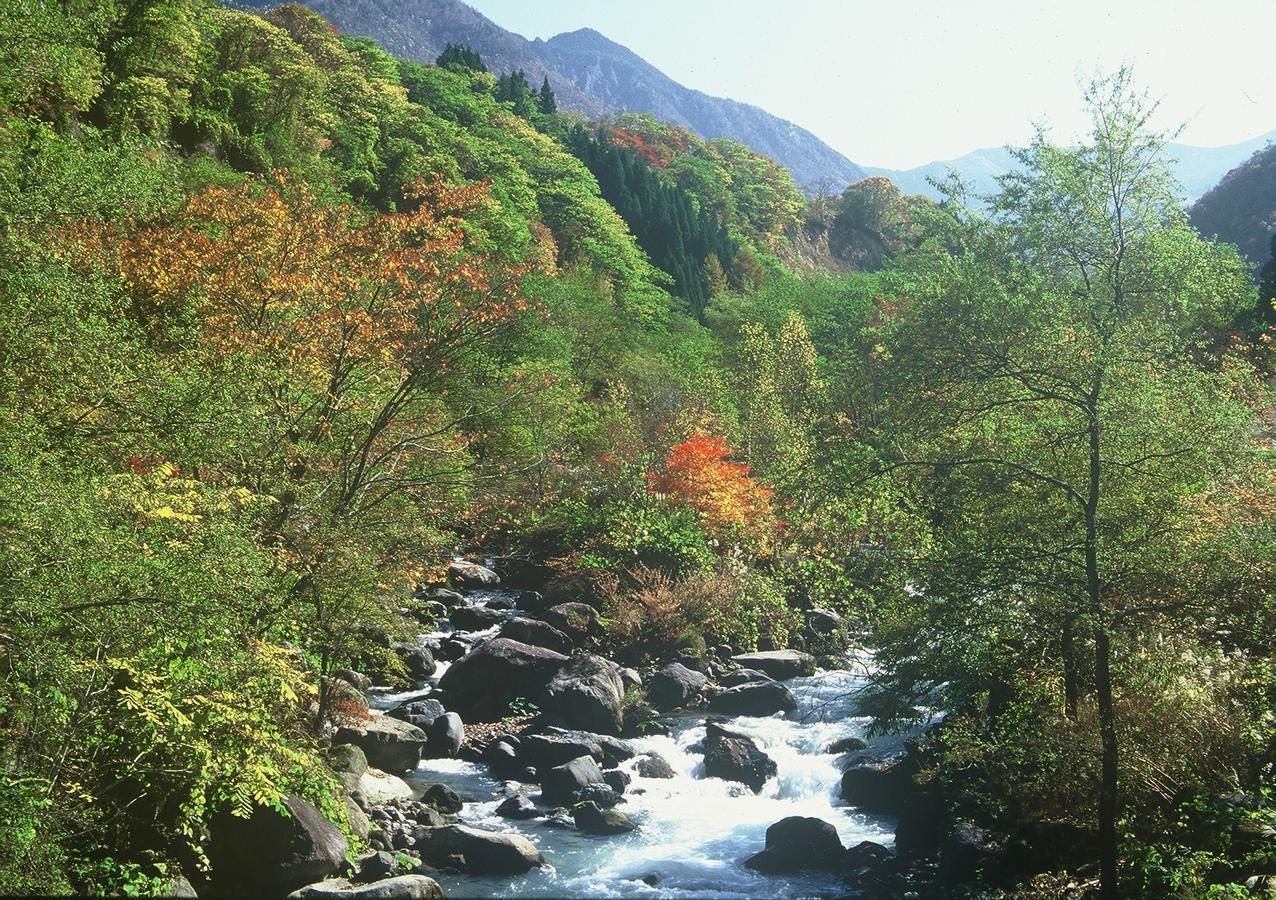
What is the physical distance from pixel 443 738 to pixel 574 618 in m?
6.57

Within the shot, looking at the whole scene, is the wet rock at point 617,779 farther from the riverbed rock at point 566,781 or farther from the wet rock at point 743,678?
the wet rock at point 743,678

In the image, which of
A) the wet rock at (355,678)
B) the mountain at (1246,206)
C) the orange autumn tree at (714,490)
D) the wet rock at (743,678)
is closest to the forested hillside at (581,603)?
the wet rock at (743,678)

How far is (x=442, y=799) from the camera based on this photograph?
51.5 ft

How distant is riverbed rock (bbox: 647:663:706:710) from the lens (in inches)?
845

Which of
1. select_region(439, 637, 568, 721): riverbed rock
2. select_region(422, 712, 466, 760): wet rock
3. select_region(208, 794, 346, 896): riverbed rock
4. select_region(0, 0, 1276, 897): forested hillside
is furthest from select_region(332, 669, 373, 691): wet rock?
select_region(208, 794, 346, 896): riverbed rock

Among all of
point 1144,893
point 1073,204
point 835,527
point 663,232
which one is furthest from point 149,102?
point 663,232

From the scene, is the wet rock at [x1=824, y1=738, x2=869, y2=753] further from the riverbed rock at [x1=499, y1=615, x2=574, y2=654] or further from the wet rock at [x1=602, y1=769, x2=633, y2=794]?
the riverbed rock at [x1=499, y1=615, x2=574, y2=654]

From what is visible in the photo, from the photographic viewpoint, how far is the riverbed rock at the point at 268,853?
1173cm

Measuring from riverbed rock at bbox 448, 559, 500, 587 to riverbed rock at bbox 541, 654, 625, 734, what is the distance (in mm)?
9061

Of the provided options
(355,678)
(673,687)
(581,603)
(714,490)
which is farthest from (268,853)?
(714,490)

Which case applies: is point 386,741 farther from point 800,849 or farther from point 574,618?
point 574,618

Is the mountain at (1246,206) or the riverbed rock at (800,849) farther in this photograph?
the mountain at (1246,206)

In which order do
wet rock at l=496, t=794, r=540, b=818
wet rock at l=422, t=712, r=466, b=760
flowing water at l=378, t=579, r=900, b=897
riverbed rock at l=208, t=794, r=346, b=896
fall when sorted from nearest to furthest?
1. riverbed rock at l=208, t=794, r=346, b=896
2. flowing water at l=378, t=579, r=900, b=897
3. wet rock at l=496, t=794, r=540, b=818
4. wet rock at l=422, t=712, r=466, b=760

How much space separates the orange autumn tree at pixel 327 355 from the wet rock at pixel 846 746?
831cm
